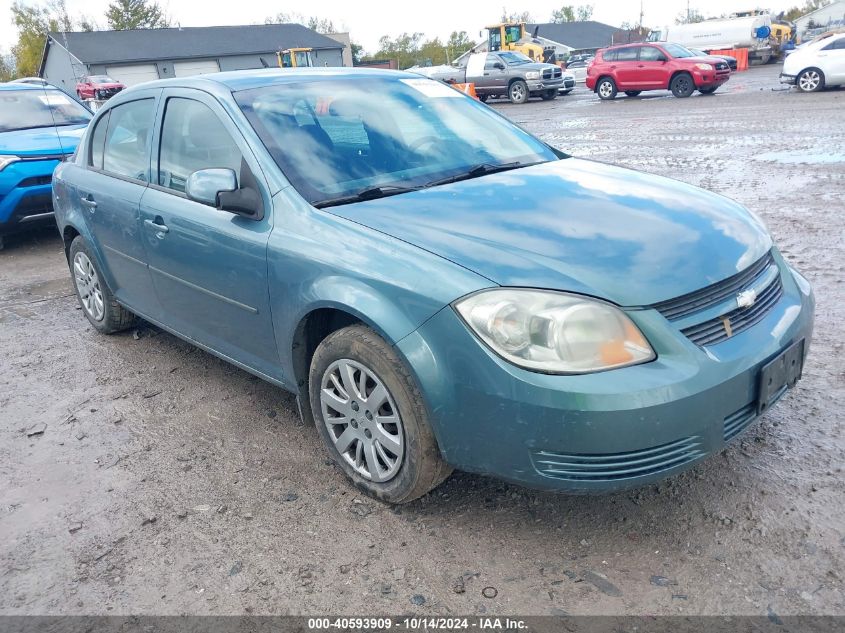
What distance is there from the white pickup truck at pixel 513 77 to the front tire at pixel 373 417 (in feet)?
78.9

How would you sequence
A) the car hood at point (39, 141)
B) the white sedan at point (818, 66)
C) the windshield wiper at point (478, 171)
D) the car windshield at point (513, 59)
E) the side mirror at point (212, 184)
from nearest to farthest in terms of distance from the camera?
the side mirror at point (212, 184)
the windshield wiper at point (478, 171)
the car hood at point (39, 141)
the white sedan at point (818, 66)
the car windshield at point (513, 59)

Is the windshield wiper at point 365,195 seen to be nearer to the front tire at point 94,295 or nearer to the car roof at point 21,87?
the front tire at point 94,295

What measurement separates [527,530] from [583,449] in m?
0.59

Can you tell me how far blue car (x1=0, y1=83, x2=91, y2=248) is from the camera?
743 centimetres

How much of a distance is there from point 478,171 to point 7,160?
6028 mm

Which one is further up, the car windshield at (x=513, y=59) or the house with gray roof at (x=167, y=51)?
the house with gray roof at (x=167, y=51)

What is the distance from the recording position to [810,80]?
19188mm

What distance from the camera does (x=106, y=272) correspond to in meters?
4.75

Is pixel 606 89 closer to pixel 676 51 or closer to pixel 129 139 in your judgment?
pixel 676 51

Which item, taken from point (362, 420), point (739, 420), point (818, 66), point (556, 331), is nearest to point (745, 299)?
point (739, 420)

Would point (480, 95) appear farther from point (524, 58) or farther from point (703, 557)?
point (703, 557)

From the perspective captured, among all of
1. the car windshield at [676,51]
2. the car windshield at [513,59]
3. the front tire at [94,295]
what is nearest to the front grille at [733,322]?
the front tire at [94,295]

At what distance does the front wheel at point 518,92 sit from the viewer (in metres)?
25.5

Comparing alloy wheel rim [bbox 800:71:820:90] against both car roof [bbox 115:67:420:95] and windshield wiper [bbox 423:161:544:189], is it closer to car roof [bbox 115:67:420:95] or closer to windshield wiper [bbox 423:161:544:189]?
car roof [bbox 115:67:420:95]
